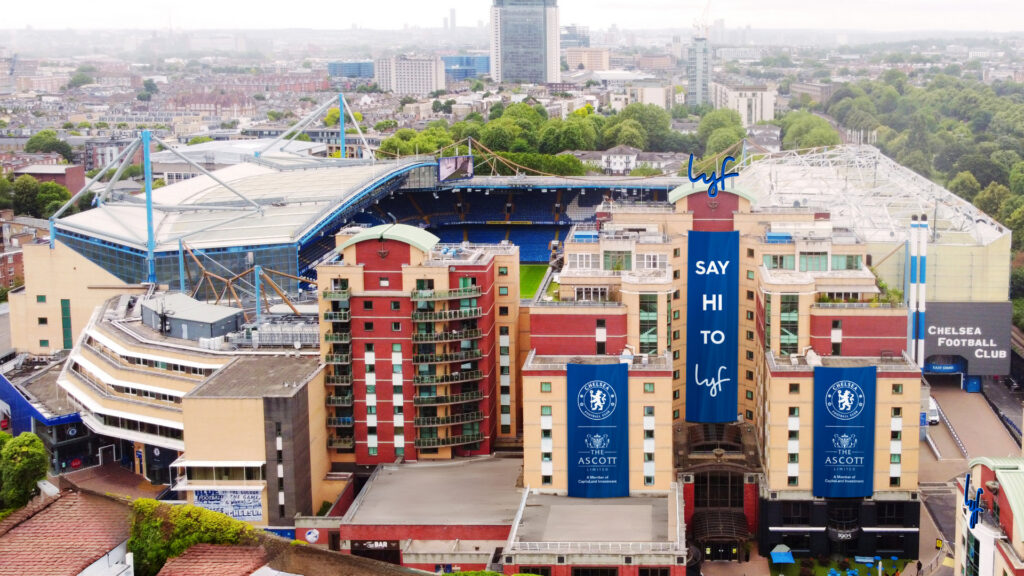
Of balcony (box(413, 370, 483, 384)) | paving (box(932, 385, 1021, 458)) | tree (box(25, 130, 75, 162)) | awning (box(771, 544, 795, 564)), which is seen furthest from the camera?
tree (box(25, 130, 75, 162))

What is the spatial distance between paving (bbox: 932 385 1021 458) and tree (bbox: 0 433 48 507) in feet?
113

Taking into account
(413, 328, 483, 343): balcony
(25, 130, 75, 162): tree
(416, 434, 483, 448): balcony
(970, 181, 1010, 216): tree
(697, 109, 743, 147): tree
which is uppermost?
(697, 109, 743, 147): tree

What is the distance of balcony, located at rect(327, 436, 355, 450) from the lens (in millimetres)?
43750

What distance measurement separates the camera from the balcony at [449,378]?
4369cm

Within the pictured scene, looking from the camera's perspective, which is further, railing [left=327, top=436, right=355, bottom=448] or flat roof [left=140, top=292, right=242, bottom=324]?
flat roof [left=140, top=292, right=242, bottom=324]

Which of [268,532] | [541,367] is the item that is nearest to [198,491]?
[268,532]

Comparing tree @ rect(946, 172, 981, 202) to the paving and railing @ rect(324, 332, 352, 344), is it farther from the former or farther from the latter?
railing @ rect(324, 332, 352, 344)

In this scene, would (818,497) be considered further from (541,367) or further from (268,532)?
(268,532)

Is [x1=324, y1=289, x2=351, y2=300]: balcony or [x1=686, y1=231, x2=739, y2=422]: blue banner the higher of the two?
[x1=324, y1=289, x2=351, y2=300]: balcony

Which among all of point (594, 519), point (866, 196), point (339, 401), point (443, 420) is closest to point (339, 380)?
point (339, 401)

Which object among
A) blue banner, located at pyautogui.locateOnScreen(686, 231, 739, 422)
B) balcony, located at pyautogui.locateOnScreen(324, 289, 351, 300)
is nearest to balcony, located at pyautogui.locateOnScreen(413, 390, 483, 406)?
balcony, located at pyautogui.locateOnScreen(324, 289, 351, 300)

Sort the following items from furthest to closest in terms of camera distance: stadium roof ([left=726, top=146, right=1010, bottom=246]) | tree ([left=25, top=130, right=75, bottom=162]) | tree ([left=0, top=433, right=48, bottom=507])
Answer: tree ([left=25, top=130, right=75, bottom=162]) < stadium roof ([left=726, top=146, right=1010, bottom=246]) < tree ([left=0, top=433, right=48, bottom=507])

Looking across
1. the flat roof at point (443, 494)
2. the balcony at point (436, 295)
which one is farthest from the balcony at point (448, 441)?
the balcony at point (436, 295)

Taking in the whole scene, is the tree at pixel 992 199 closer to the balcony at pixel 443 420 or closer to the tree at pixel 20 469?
the balcony at pixel 443 420
